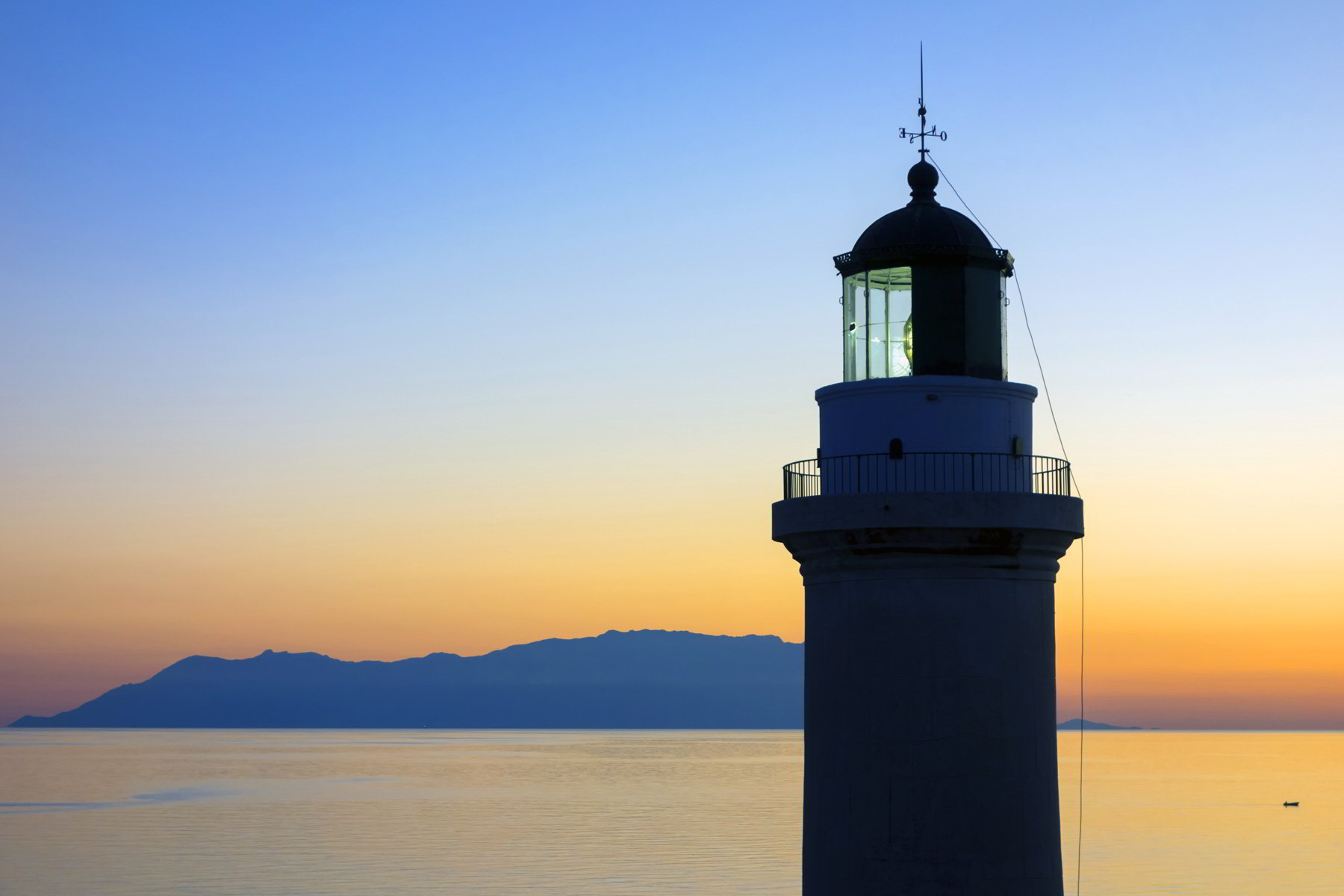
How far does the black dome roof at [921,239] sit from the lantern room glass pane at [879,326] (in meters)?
0.15

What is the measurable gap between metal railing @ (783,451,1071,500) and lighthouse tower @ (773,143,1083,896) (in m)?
0.01

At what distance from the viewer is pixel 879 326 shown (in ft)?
43.6

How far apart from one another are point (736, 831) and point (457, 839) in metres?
15.0

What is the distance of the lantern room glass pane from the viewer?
13164 millimetres

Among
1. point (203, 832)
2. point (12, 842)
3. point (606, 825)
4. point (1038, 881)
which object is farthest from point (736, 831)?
point (1038, 881)

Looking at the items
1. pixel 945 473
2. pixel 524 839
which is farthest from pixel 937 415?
pixel 524 839

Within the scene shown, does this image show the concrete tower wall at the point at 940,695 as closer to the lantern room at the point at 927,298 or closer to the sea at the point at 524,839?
the lantern room at the point at 927,298

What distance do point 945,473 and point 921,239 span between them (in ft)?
6.18

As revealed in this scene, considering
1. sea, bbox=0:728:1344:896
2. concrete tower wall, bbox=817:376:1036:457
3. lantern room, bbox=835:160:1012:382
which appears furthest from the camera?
sea, bbox=0:728:1344:896

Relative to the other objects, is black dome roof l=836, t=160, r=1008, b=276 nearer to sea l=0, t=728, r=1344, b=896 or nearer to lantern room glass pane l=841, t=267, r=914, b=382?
lantern room glass pane l=841, t=267, r=914, b=382

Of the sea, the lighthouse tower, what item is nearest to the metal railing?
the lighthouse tower

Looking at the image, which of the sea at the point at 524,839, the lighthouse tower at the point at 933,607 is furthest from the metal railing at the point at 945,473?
the sea at the point at 524,839

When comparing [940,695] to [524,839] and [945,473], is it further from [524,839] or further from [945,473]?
[524,839]

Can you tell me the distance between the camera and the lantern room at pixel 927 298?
13.0 m
